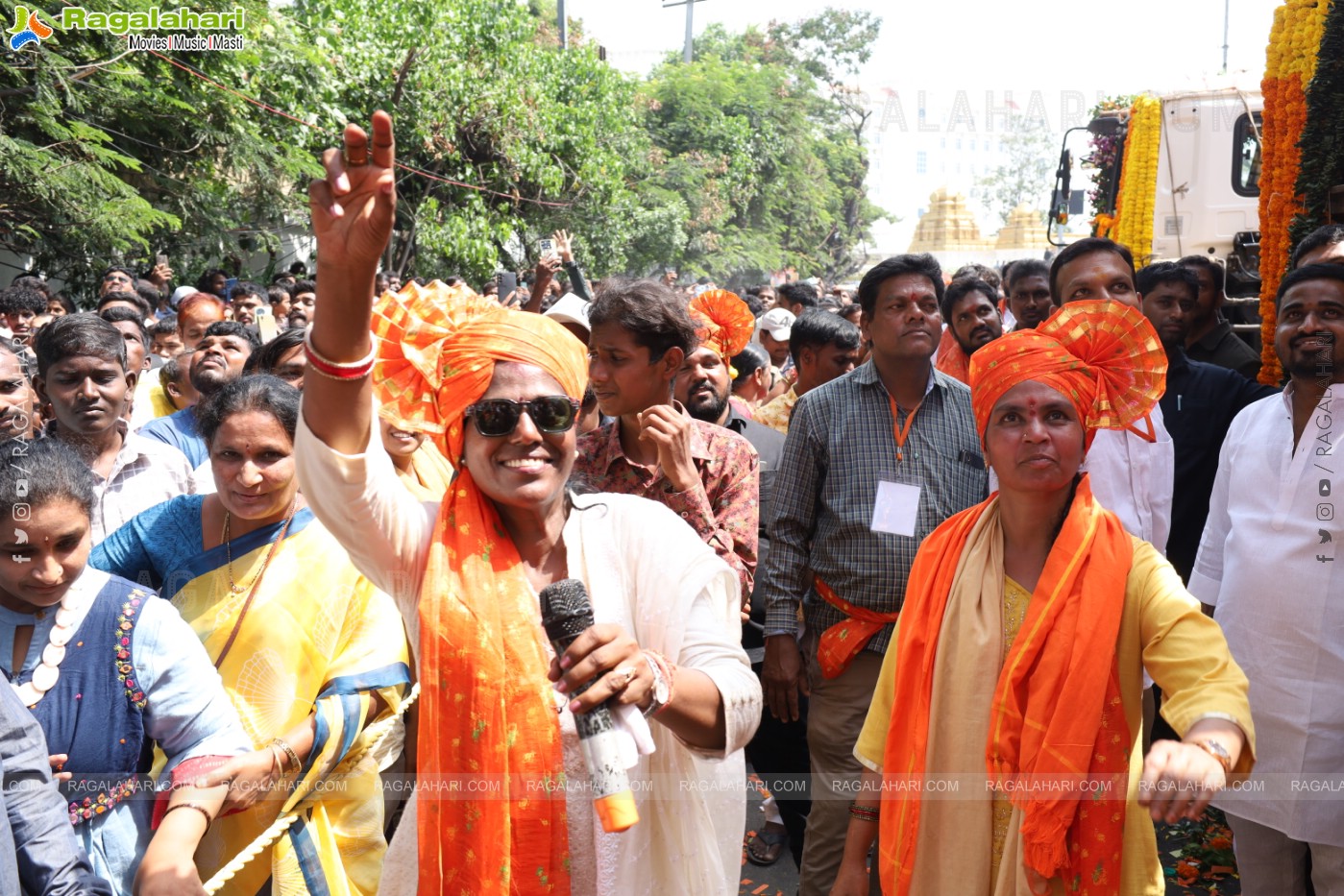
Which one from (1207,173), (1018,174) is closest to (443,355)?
(1207,173)

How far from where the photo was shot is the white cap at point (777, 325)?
27.9ft

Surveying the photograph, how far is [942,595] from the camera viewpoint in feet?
9.02

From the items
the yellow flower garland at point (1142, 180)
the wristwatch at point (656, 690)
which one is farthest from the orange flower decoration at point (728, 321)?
the yellow flower garland at point (1142, 180)

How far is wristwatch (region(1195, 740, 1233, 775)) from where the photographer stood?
2039 mm

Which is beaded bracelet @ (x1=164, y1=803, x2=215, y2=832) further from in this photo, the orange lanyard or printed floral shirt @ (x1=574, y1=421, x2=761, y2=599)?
the orange lanyard

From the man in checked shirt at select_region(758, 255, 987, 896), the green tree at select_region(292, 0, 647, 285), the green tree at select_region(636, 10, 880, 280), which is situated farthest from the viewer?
the green tree at select_region(636, 10, 880, 280)

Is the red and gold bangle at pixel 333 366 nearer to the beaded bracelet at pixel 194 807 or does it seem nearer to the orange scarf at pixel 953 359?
the beaded bracelet at pixel 194 807

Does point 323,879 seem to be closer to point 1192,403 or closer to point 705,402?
point 705,402

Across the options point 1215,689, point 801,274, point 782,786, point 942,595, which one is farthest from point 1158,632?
point 801,274

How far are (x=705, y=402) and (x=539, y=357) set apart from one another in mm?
2249

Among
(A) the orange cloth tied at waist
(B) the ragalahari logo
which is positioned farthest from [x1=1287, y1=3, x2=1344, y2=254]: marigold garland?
(B) the ragalahari logo

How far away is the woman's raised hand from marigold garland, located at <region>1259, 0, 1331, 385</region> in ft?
15.5

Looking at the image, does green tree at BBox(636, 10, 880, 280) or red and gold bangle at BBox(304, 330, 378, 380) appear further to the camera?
green tree at BBox(636, 10, 880, 280)

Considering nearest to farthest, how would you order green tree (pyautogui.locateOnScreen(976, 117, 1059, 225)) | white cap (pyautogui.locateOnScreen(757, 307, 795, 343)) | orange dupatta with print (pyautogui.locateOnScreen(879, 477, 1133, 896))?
orange dupatta with print (pyautogui.locateOnScreen(879, 477, 1133, 896)) → white cap (pyautogui.locateOnScreen(757, 307, 795, 343)) → green tree (pyautogui.locateOnScreen(976, 117, 1059, 225))
